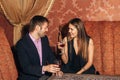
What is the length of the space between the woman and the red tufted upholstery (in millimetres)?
577

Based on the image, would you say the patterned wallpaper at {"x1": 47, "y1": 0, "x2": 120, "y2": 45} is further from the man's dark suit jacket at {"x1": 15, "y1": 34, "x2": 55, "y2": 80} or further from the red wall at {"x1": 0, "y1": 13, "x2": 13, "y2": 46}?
the man's dark suit jacket at {"x1": 15, "y1": 34, "x2": 55, "y2": 80}

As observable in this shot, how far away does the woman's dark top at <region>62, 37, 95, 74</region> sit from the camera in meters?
3.16

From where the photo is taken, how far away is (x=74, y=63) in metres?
3.22

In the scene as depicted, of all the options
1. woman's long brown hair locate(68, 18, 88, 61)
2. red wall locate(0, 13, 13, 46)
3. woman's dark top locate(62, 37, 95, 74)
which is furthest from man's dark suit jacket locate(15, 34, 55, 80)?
red wall locate(0, 13, 13, 46)

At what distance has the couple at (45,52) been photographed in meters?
2.81

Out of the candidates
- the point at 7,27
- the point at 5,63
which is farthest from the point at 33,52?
the point at 7,27

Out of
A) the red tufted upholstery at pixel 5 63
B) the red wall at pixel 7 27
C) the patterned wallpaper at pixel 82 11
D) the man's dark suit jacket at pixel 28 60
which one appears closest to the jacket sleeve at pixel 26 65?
the man's dark suit jacket at pixel 28 60

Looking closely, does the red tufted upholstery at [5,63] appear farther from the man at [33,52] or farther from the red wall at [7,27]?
the red wall at [7,27]

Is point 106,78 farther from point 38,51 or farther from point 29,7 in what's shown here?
point 29,7

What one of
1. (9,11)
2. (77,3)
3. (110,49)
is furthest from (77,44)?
(9,11)

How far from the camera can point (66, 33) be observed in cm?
368

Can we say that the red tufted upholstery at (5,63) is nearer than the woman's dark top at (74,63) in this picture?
Yes

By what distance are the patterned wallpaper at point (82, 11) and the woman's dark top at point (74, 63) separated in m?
0.55

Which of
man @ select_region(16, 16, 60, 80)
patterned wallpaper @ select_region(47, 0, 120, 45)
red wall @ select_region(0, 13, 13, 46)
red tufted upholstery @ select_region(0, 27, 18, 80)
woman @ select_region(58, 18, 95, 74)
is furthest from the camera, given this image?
patterned wallpaper @ select_region(47, 0, 120, 45)
